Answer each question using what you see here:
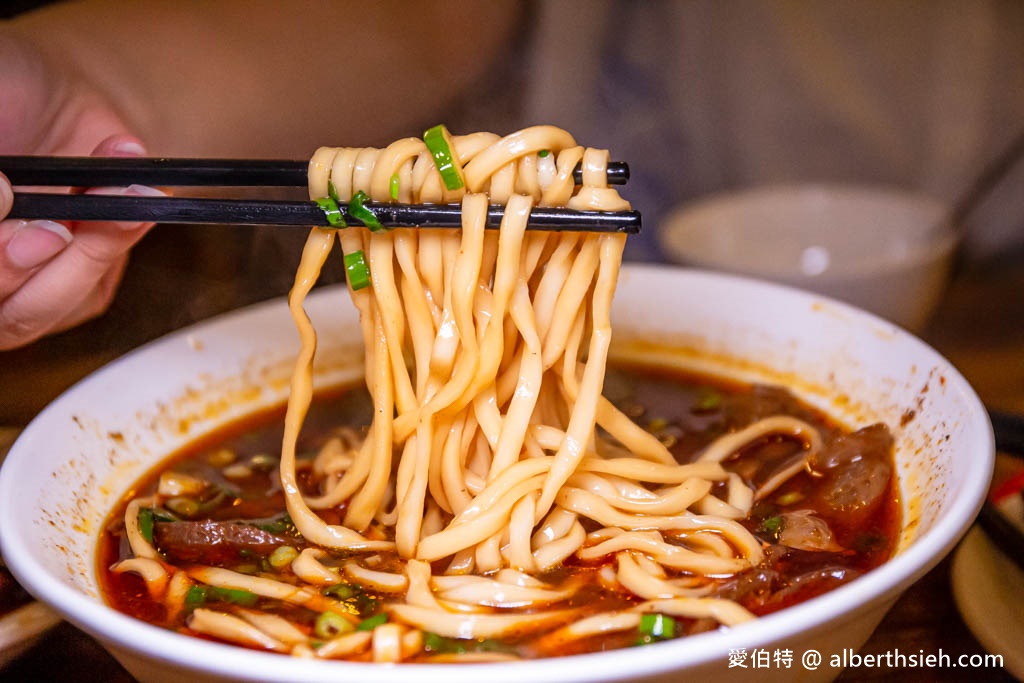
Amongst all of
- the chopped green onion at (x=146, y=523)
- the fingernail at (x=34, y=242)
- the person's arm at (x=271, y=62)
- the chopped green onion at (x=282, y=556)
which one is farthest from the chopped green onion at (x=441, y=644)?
the person's arm at (x=271, y=62)

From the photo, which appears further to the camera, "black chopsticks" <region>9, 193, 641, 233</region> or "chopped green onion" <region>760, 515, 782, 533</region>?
"chopped green onion" <region>760, 515, 782, 533</region>

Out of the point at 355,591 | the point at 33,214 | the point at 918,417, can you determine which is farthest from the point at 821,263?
the point at 33,214

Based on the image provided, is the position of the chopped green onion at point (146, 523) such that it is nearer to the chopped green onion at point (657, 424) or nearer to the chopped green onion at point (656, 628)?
the chopped green onion at point (656, 628)

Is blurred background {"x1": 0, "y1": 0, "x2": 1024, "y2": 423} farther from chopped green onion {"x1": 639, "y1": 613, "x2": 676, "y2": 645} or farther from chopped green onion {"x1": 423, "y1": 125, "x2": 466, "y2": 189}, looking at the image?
chopped green onion {"x1": 639, "y1": 613, "x2": 676, "y2": 645}

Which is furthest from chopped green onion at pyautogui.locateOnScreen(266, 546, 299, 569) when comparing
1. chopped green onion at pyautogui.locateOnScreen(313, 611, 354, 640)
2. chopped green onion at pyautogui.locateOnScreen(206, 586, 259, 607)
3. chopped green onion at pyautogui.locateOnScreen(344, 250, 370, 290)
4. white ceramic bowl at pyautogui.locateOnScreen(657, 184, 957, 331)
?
white ceramic bowl at pyautogui.locateOnScreen(657, 184, 957, 331)

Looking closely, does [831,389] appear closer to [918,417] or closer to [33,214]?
[918,417]

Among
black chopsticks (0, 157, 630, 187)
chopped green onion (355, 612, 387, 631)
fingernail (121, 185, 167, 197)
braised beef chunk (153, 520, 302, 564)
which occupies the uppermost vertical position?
black chopsticks (0, 157, 630, 187)
